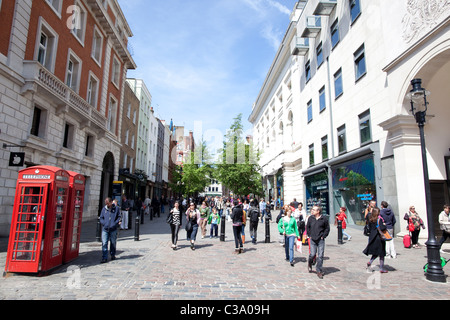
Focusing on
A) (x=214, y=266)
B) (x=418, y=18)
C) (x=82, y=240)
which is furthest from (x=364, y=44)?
(x=82, y=240)

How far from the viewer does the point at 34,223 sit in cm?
629

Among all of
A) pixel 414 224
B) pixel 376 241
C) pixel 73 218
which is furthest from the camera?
pixel 414 224

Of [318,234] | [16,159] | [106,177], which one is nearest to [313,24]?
[318,234]

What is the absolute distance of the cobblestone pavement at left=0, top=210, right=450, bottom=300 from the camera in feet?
16.4

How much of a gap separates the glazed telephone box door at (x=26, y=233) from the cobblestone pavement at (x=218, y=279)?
31cm

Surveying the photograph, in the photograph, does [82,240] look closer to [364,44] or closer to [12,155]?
[12,155]

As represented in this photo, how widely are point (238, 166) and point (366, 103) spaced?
1629 cm

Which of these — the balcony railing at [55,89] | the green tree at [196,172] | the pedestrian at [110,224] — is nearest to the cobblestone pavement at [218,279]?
the pedestrian at [110,224]

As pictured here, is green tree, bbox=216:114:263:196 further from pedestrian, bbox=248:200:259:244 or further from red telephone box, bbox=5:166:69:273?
red telephone box, bbox=5:166:69:273

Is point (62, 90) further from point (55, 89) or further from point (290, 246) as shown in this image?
point (290, 246)

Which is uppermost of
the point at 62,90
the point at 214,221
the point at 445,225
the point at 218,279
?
the point at 62,90

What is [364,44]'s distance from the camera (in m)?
15.2

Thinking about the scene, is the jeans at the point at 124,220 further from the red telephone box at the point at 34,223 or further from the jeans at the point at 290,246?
the jeans at the point at 290,246

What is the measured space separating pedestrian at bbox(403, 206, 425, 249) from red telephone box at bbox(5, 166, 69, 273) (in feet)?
38.7
